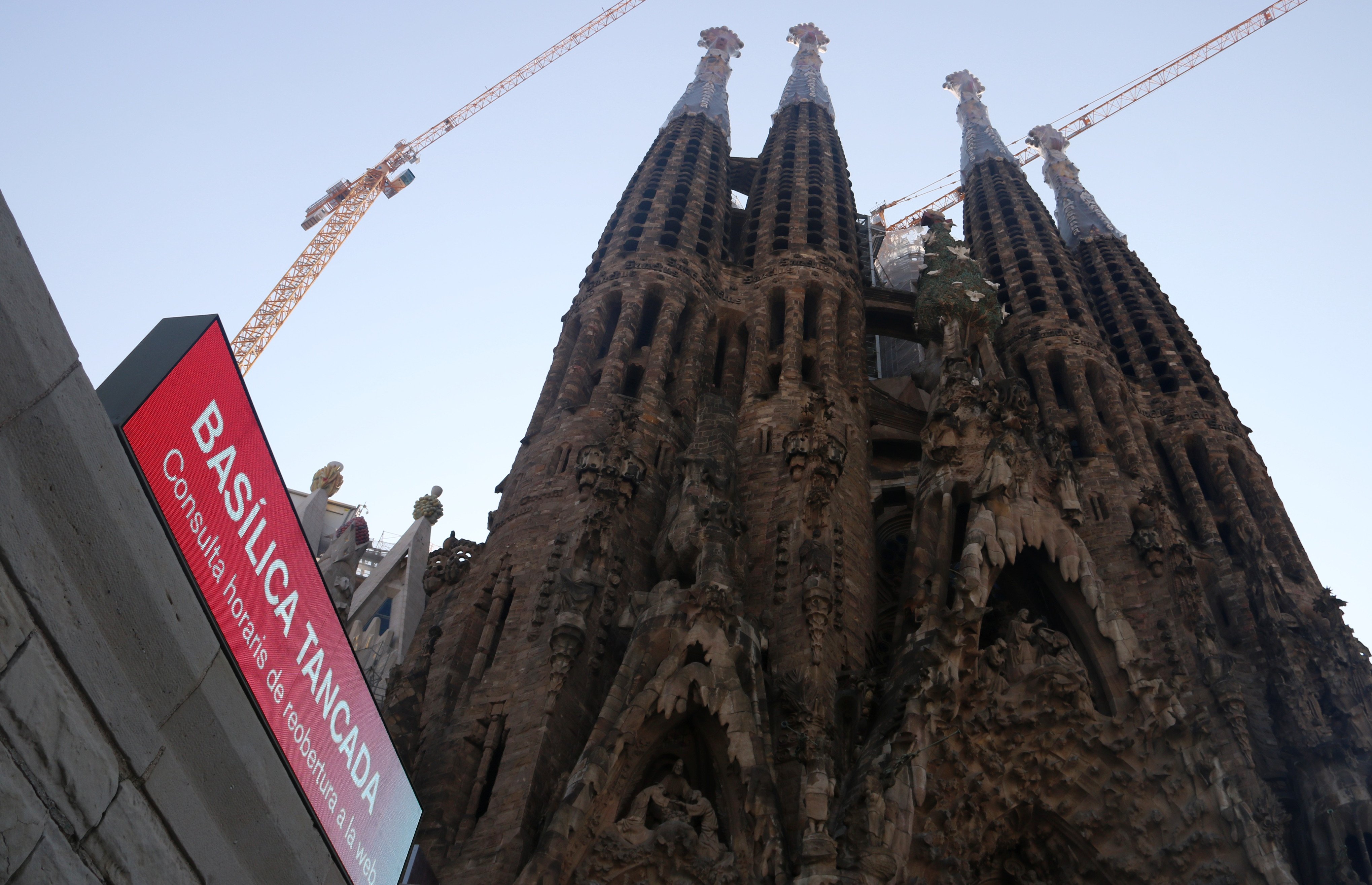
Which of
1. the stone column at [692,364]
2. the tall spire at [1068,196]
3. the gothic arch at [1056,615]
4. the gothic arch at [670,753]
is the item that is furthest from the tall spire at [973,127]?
the gothic arch at [670,753]

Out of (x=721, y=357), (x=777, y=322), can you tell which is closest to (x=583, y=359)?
(x=721, y=357)

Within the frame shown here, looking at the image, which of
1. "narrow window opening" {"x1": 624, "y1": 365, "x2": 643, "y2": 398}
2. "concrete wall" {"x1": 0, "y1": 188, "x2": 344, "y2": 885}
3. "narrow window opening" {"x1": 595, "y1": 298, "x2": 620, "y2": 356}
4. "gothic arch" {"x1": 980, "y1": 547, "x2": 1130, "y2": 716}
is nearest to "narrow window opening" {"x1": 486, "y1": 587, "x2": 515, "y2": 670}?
"narrow window opening" {"x1": 624, "y1": 365, "x2": 643, "y2": 398}

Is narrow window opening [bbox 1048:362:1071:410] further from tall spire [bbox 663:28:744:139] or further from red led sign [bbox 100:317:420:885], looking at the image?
red led sign [bbox 100:317:420:885]

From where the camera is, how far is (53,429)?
215 inches

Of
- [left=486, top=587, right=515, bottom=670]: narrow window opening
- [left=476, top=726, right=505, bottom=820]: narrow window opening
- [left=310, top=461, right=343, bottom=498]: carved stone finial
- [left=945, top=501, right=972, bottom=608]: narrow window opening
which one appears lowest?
[left=476, top=726, right=505, bottom=820]: narrow window opening

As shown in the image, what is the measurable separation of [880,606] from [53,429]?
19.8m

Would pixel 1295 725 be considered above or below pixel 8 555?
above

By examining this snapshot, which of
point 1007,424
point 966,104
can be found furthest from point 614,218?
point 966,104

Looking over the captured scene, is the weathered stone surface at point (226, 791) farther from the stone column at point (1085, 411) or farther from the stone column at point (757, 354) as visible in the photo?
the stone column at point (1085, 411)

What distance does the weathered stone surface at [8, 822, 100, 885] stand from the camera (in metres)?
5.00

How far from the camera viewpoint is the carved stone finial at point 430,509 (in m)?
36.9

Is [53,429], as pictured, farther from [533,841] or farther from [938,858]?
[938,858]

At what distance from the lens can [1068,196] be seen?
147 ft

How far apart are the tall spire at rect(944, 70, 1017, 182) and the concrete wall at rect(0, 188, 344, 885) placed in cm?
4326
